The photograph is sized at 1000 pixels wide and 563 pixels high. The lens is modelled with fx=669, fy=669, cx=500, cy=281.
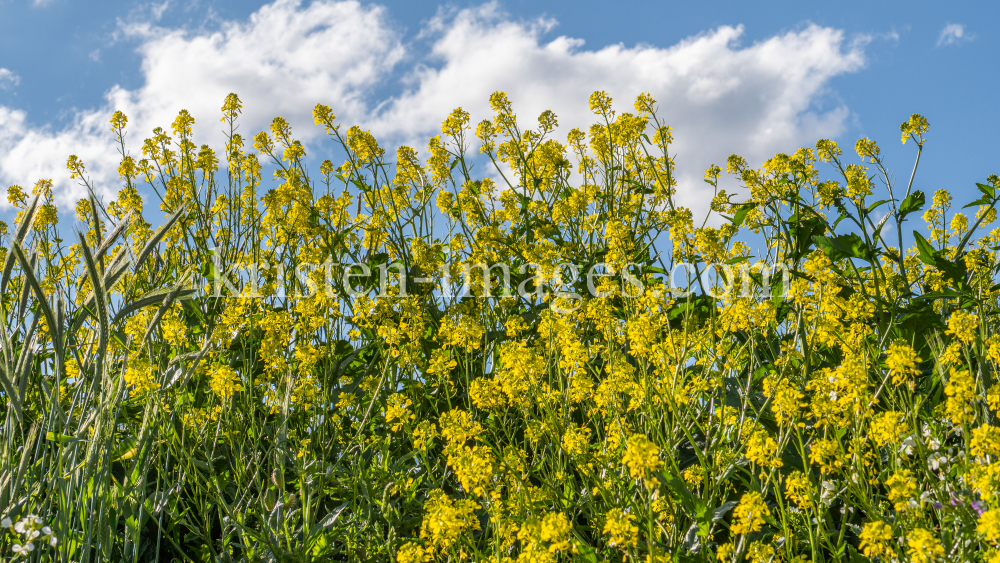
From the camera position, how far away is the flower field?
2.12 m

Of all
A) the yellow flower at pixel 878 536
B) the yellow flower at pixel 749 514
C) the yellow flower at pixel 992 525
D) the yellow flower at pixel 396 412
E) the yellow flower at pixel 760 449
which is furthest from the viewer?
the yellow flower at pixel 396 412

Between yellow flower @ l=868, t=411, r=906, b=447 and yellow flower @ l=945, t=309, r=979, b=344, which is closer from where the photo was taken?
yellow flower @ l=868, t=411, r=906, b=447

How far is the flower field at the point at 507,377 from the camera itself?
6.95ft

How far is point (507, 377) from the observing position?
8.84 ft

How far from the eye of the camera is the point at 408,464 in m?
3.49

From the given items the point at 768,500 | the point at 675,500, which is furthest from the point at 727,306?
the point at 675,500

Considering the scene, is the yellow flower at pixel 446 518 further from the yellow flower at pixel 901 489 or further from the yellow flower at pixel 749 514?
the yellow flower at pixel 901 489

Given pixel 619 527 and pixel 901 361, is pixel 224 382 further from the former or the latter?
pixel 901 361

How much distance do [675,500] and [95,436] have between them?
1937mm

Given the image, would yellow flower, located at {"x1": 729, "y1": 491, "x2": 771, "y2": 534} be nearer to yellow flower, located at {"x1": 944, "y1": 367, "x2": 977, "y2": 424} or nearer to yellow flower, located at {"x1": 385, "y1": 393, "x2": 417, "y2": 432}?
yellow flower, located at {"x1": 944, "y1": 367, "x2": 977, "y2": 424}

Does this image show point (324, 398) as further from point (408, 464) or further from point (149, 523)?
point (149, 523)

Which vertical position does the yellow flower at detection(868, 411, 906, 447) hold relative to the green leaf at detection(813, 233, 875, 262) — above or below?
below

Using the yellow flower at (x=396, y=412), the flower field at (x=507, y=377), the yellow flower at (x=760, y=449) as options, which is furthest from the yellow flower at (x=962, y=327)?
the yellow flower at (x=396, y=412)

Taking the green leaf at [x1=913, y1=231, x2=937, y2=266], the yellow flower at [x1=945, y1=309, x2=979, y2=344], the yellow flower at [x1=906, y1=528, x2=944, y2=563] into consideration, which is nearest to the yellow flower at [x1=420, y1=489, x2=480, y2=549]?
the yellow flower at [x1=906, y1=528, x2=944, y2=563]
